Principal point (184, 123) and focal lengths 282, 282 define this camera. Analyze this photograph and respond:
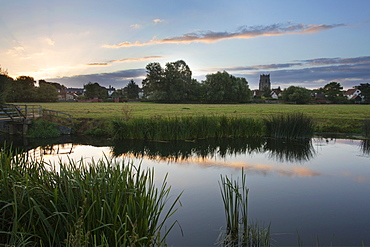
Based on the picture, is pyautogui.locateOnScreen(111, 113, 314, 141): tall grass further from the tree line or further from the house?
the house

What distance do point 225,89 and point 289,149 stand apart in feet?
197

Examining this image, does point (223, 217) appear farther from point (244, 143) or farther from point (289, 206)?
point (244, 143)

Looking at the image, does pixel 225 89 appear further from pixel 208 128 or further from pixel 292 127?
pixel 208 128

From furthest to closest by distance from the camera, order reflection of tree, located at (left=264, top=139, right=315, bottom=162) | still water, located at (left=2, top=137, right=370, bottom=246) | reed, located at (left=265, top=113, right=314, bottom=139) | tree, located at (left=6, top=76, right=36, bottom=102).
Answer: tree, located at (left=6, top=76, right=36, bottom=102) → reed, located at (left=265, top=113, right=314, bottom=139) → reflection of tree, located at (left=264, top=139, right=315, bottom=162) → still water, located at (left=2, top=137, right=370, bottom=246)

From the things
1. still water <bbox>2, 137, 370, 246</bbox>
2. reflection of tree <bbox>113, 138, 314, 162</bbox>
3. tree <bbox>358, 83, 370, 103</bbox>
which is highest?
tree <bbox>358, 83, 370, 103</bbox>

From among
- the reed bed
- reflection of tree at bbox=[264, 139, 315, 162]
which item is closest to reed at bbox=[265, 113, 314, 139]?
reflection of tree at bbox=[264, 139, 315, 162]

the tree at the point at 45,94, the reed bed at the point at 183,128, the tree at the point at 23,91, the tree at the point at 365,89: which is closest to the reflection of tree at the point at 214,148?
the reed bed at the point at 183,128

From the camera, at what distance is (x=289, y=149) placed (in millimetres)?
15812

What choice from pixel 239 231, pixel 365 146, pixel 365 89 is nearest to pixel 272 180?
pixel 239 231

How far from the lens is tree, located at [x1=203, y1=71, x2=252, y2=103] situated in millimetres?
72037

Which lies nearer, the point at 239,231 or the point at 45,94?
the point at 239,231

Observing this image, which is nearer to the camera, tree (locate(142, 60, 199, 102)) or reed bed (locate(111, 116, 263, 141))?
reed bed (locate(111, 116, 263, 141))

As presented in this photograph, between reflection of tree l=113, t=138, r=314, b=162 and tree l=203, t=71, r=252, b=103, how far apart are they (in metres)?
53.6

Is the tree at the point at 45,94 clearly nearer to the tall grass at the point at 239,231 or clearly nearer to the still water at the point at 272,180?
the still water at the point at 272,180
